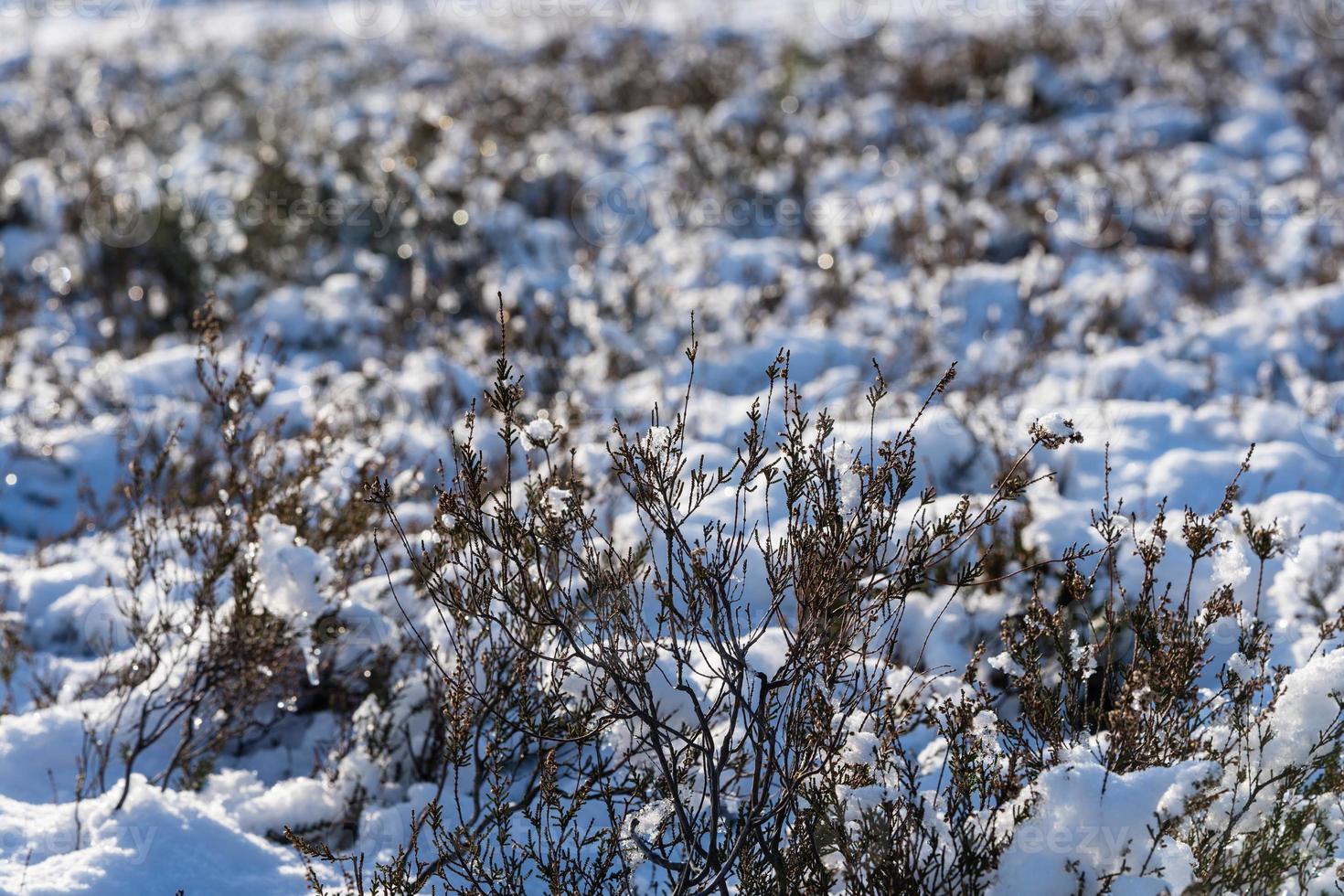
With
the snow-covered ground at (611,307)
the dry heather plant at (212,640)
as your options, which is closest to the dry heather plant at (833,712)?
the snow-covered ground at (611,307)

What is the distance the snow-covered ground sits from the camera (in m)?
2.80

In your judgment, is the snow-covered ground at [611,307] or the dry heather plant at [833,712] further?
the snow-covered ground at [611,307]

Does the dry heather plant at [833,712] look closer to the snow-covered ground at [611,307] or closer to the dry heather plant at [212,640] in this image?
the snow-covered ground at [611,307]

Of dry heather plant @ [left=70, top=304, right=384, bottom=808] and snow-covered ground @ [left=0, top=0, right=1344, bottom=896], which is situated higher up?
snow-covered ground @ [left=0, top=0, right=1344, bottom=896]

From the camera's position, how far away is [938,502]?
359 centimetres

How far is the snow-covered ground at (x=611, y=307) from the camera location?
280 cm

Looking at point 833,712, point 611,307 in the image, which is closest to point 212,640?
point 833,712

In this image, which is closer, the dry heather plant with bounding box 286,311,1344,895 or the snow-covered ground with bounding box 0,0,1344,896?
the dry heather plant with bounding box 286,311,1344,895

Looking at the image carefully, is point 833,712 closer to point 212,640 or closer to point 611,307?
point 212,640

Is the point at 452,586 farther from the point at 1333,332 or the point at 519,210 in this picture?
the point at 519,210

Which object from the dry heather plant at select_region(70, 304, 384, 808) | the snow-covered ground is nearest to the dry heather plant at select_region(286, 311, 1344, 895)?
the snow-covered ground

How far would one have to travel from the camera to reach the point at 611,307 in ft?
19.9

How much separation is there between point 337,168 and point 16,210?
220cm

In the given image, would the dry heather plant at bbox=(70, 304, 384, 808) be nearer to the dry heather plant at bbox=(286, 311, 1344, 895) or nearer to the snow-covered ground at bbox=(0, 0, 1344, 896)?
the snow-covered ground at bbox=(0, 0, 1344, 896)
